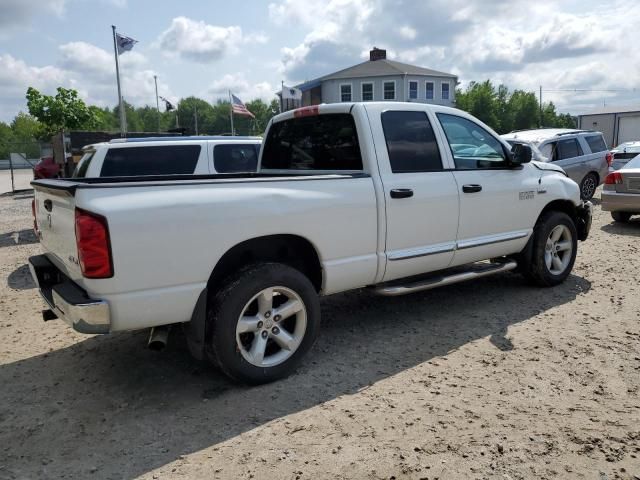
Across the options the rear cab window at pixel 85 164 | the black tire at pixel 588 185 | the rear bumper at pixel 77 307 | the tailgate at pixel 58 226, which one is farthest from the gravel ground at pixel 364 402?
the black tire at pixel 588 185

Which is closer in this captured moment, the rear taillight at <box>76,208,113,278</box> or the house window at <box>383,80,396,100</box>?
the rear taillight at <box>76,208,113,278</box>

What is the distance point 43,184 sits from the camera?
12.4ft

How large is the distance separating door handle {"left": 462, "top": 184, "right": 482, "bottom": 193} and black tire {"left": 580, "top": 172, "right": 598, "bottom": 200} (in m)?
9.61

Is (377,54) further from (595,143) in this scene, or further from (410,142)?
(410,142)

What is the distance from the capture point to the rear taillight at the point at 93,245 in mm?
3053

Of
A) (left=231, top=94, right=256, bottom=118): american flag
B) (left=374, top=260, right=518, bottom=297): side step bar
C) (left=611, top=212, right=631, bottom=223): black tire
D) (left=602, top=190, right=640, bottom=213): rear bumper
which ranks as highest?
(left=231, top=94, right=256, bottom=118): american flag

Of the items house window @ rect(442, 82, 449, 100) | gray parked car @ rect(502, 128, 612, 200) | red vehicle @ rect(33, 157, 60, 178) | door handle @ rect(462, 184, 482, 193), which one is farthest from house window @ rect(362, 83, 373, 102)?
door handle @ rect(462, 184, 482, 193)

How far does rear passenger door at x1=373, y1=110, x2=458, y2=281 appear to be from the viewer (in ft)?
14.4

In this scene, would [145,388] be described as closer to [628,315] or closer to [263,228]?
Result: [263,228]

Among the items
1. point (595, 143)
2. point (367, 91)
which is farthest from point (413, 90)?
point (595, 143)

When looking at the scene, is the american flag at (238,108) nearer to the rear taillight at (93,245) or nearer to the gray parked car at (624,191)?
the gray parked car at (624,191)

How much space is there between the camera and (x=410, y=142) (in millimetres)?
4652

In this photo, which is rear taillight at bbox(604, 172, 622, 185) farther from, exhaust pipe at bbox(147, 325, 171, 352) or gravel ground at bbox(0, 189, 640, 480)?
exhaust pipe at bbox(147, 325, 171, 352)

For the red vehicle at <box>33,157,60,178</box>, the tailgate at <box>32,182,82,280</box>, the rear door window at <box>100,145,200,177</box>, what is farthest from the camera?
the red vehicle at <box>33,157,60,178</box>
